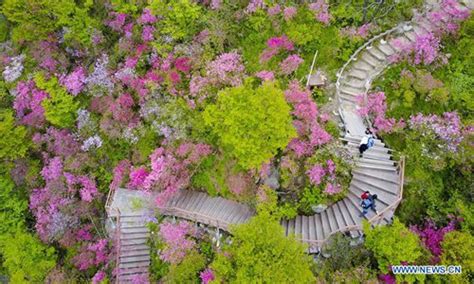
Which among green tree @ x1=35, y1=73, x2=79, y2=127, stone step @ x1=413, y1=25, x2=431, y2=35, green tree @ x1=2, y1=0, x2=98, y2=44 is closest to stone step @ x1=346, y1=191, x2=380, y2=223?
stone step @ x1=413, y1=25, x2=431, y2=35

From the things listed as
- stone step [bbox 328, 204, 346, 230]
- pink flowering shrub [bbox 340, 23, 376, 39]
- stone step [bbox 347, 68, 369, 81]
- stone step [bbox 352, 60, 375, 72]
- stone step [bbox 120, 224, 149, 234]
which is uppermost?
pink flowering shrub [bbox 340, 23, 376, 39]

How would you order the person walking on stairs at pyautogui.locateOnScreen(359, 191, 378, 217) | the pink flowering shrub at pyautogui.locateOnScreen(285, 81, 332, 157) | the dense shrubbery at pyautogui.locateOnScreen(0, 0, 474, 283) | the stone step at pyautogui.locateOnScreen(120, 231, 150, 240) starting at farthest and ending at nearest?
1. the stone step at pyautogui.locateOnScreen(120, 231, 150, 240)
2. the pink flowering shrub at pyautogui.locateOnScreen(285, 81, 332, 157)
3. the dense shrubbery at pyautogui.locateOnScreen(0, 0, 474, 283)
4. the person walking on stairs at pyautogui.locateOnScreen(359, 191, 378, 217)

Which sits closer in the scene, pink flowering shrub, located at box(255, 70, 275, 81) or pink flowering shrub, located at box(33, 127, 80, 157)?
pink flowering shrub, located at box(255, 70, 275, 81)

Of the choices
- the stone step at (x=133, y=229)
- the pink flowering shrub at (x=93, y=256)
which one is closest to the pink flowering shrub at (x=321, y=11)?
the stone step at (x=133, y=229)

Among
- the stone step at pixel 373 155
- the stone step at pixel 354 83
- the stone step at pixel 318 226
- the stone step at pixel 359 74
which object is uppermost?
the stone step at pixel 359 74

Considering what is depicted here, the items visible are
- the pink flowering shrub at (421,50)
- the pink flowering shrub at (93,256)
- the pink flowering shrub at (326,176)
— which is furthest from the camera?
the pink flowering shrub at (93,256)

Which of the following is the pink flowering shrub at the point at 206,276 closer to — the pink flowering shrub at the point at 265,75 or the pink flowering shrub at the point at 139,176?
the pink flowering shrub at the point at 139,176

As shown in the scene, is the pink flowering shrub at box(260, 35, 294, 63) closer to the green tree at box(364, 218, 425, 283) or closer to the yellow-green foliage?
the yellow-green foliage

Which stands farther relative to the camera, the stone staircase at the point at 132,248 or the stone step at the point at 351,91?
the stone staircase at the point at 132,248

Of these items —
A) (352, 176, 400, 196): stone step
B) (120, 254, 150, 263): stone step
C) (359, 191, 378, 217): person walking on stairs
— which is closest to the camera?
(359, 191, 378, 217): person walking on stairs
